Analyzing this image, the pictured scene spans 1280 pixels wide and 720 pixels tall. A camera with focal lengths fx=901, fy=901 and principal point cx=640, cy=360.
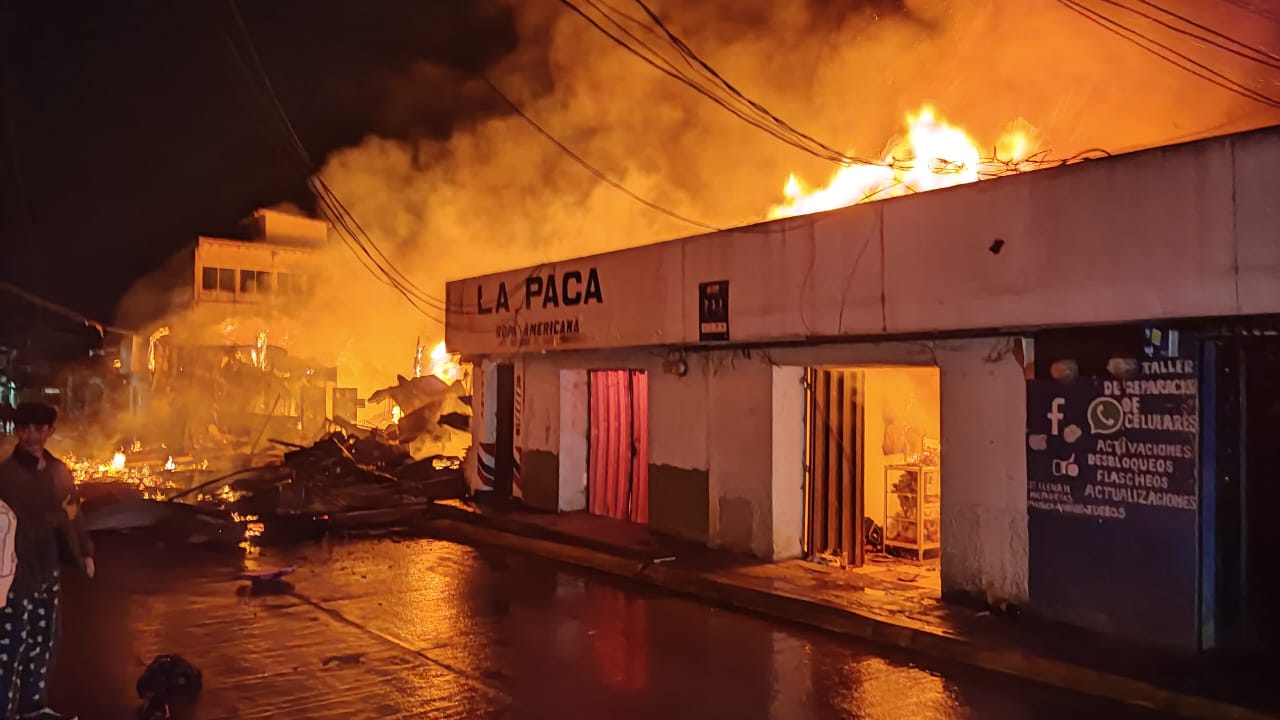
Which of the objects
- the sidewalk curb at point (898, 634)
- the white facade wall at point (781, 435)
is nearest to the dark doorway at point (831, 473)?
the white facade wall at point (781, 435)

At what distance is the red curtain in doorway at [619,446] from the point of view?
1375cm

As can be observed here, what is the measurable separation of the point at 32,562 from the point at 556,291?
9544 mm

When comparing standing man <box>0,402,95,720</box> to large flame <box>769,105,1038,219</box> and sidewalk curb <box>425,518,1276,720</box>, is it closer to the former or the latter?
sidewalk curb <box>425,518,1276,720</box>

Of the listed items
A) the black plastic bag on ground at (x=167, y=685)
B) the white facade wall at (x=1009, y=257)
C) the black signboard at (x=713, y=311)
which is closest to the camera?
the black plastic bag on ground at (x=167, y=685)

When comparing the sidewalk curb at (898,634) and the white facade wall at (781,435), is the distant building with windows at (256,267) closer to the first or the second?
the white facade wall at (781,435)

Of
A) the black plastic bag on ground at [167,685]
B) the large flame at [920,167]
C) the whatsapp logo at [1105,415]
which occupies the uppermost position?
the large flame at [920,167]

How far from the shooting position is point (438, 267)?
120ft

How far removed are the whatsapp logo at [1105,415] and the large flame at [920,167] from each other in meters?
5.20

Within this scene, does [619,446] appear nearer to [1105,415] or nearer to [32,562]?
[1105,415]

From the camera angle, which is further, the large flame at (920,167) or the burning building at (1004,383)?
the large flame at (920,167)

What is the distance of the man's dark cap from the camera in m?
5.45

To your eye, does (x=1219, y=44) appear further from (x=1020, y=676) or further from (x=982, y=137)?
(x=1020, y=676)

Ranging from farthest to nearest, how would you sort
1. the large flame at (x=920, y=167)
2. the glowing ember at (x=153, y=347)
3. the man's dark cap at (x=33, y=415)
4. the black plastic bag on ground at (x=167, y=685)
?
1. the glowing ember at (x=153, y=347)
2. the large flame at (x=920, y=167)
3. the black plastic bag on ground at (x=167, y=685)
4. the man's dark cap at (x=33, y=415)

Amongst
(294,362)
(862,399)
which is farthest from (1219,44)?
(294,362)
